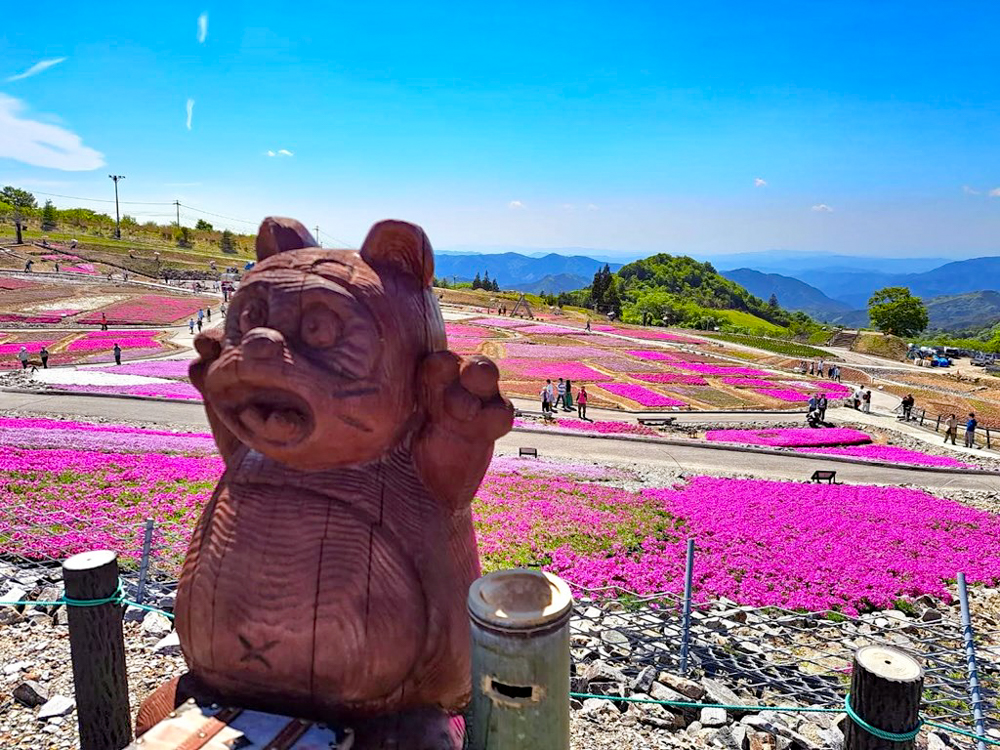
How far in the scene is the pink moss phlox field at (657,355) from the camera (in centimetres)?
3051

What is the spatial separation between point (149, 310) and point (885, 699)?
39078 millimetres

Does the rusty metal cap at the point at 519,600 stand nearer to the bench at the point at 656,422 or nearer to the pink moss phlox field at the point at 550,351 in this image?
the bench at the point at 656,422

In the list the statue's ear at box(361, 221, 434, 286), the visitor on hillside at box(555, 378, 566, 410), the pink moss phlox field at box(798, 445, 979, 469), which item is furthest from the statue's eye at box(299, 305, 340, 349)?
the visitor on hillside at box(555, 378, 566, 410)

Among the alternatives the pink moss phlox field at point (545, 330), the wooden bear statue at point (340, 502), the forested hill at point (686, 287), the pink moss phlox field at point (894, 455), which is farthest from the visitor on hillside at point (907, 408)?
the forested hill at point (686, 287)

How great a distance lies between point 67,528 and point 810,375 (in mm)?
30144

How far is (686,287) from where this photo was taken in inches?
3661

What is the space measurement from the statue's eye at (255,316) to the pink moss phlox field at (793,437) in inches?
576

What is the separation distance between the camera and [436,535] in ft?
8.21

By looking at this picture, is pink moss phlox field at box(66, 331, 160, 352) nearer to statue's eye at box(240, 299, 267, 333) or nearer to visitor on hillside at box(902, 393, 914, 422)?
statue's eye at box(240, 299, 267, 333)

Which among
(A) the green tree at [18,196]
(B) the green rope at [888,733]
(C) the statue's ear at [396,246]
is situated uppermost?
(A) the green tree at [18,196]

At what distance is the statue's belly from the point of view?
2203 mm

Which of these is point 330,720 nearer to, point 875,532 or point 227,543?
point 227,543

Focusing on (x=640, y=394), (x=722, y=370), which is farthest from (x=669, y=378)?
(x=722, y=370)

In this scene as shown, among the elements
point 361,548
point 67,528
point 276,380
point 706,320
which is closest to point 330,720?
point 361,548
